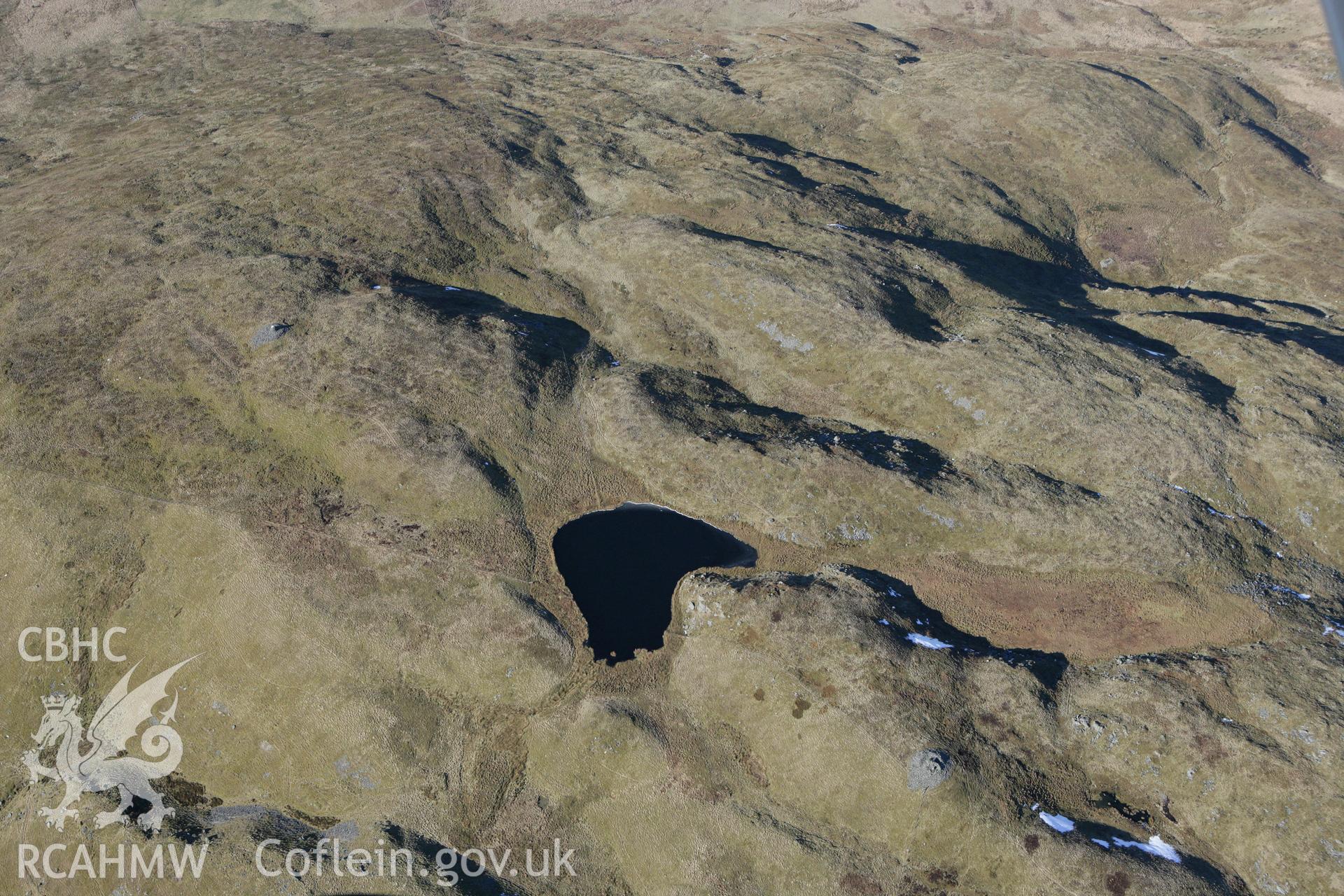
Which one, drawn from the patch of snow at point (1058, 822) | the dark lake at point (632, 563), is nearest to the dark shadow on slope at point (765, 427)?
the dark lake at point (632, 563)

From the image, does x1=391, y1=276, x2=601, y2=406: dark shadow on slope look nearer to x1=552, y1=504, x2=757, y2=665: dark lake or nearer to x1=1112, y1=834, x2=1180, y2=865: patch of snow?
x1=552, y1=504, x2=757, y2=665: dark lake

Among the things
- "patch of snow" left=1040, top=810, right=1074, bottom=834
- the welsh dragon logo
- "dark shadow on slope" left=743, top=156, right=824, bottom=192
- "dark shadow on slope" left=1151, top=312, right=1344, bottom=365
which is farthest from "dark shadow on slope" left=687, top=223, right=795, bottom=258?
the welsh dragon logo

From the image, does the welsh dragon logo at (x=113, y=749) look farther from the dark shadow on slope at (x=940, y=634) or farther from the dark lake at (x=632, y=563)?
the dark shadow on slope at (x=940, y=634)

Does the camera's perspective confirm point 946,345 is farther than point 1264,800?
Yes

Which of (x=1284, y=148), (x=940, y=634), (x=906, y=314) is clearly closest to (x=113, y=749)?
(x=940, y=634)

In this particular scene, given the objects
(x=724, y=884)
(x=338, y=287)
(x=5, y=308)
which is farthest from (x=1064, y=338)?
(x=5, y=308)

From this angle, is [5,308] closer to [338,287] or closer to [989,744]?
Answer: [338,287]
